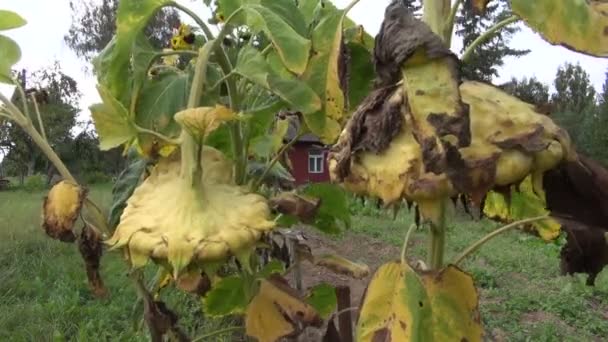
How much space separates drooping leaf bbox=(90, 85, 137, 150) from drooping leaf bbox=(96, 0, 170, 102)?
5cm

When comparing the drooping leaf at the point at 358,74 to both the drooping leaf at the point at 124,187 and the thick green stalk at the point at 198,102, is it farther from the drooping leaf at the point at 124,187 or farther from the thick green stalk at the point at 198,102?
the drooping leaf at the point at 124,187

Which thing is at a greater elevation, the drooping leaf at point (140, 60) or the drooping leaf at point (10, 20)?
the drooping leaf at point (10, 20)

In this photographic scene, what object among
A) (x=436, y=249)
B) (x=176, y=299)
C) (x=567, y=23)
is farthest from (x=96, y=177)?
(x=567, y=23)

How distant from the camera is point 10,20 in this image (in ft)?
2.46

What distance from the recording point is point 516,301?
142 inches

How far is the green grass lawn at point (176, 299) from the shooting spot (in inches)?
124

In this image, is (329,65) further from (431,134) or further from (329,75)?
(431,134)

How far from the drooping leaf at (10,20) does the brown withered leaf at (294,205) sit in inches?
13.1

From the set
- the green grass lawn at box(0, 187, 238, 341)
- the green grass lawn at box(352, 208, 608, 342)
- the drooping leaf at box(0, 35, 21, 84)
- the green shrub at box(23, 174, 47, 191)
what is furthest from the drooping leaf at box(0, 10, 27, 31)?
the green shrub at box(23, 174, 47, 191)

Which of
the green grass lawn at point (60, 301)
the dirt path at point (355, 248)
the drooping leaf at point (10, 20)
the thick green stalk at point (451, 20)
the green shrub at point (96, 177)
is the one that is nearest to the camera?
the thick green stalk at point (451, 20)

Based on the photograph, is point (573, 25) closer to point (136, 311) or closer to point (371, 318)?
point (371, 318)

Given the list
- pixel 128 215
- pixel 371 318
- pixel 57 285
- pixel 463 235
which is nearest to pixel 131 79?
pixel 128 215

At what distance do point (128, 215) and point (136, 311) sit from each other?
0.46m

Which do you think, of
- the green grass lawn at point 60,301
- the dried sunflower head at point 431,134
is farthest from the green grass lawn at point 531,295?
the dried sunflower head at point 431,134
